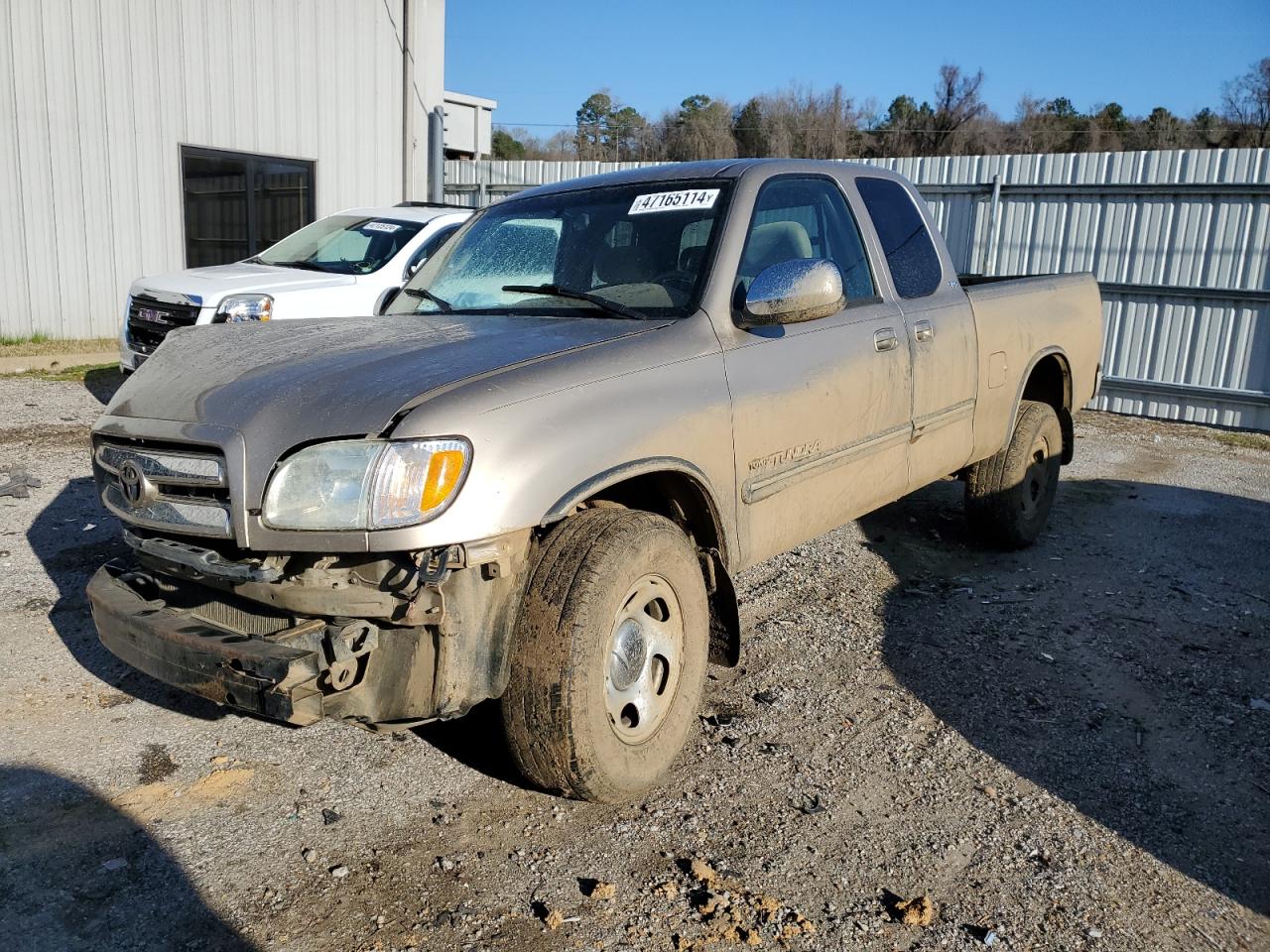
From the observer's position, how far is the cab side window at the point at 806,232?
3.91m

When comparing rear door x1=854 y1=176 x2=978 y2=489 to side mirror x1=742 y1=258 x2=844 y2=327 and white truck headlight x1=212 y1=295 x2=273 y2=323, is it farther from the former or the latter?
white truck headlight x1=212 y1=295 x2=273 y2=323

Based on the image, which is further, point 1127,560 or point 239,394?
point 1127,560

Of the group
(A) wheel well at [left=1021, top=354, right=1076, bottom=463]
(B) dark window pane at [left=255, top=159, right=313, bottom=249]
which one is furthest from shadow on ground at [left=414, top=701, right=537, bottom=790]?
(B) dark window pane at [left=255, top=159, right=313, bottom=249]

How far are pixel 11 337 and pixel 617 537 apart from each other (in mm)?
12176

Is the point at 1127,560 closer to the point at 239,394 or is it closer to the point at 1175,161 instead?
the point at 239,394

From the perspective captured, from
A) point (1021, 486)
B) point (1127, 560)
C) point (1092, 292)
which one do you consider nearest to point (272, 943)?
point (1021, 486)

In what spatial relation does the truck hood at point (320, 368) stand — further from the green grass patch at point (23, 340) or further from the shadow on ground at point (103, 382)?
the green grass patch at point (23, 340)

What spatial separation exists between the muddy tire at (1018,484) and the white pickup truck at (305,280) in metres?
4.23

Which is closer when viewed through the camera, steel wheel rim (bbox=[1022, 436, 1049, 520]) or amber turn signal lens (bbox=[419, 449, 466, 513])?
amber turn signal lens (bbox=[419, 449, 466, 513])

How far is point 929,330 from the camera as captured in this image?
4.64 m

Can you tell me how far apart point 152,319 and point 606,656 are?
7.14 metres

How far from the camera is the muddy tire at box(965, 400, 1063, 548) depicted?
5664mm

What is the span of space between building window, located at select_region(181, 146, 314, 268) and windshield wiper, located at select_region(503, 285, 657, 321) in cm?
1181

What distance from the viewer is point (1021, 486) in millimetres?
5781
